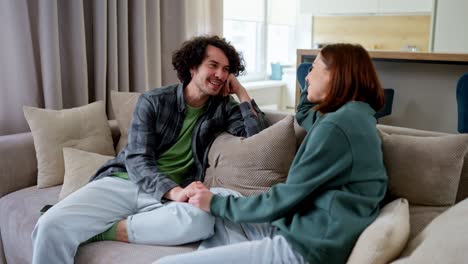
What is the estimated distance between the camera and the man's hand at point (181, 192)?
1.58m

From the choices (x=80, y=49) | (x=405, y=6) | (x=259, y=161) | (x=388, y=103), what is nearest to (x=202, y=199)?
(x=259, y=161)

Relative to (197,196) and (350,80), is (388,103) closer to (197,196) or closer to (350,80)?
(350,80)

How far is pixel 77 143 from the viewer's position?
7.73 feet

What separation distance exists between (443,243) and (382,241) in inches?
5.5

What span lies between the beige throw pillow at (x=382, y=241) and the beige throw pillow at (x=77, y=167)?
4.42 ft

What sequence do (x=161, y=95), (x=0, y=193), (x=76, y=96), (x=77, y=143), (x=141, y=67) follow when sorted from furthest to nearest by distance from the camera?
1. (x=141, y=67)
2. (x=76, y=96)
3. (x=77, y=143)
4. (x=0, y=193)
5. (x=161, y=95)

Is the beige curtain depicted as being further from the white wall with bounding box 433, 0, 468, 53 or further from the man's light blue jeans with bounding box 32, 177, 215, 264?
the white wall with bounding box 433, 0, 468, 53

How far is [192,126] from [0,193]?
0.99 m

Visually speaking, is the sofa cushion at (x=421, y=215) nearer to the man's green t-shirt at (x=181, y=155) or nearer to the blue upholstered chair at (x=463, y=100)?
the man's green t-shirt at (x=181, y=155)

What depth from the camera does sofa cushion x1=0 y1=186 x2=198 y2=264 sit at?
1.59 m

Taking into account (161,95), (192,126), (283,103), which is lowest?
(283,103)

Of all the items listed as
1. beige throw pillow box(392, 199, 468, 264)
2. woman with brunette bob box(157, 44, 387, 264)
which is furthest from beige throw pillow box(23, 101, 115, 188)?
beige throw pillow box(392, 199, 468, 264)

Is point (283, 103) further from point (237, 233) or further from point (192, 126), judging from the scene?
point (237, 233)

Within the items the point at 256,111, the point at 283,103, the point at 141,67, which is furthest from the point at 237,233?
the point at 283,103
